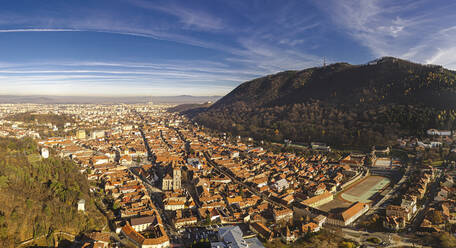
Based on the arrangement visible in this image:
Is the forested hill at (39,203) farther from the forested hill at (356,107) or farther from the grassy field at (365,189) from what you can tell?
the forested hill at (356,107)

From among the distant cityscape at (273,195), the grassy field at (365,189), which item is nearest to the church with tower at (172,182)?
the distant cityscape at (273,195)

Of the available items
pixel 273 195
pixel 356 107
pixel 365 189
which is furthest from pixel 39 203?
pixel 356 107

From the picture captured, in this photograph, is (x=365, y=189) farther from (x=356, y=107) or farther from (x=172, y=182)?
(x=356, y=107)

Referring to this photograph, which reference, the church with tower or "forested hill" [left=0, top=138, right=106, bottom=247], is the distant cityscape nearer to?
the church with tower

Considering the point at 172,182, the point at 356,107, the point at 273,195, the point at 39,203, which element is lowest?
the point at 273,195

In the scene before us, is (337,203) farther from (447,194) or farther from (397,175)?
(397,175)

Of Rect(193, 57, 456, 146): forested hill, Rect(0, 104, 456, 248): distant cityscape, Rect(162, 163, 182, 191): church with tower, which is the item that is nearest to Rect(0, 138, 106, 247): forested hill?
Rect(0, 104, 456, 248): distant cityscape

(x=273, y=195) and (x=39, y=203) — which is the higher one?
(x=39, y=203)
